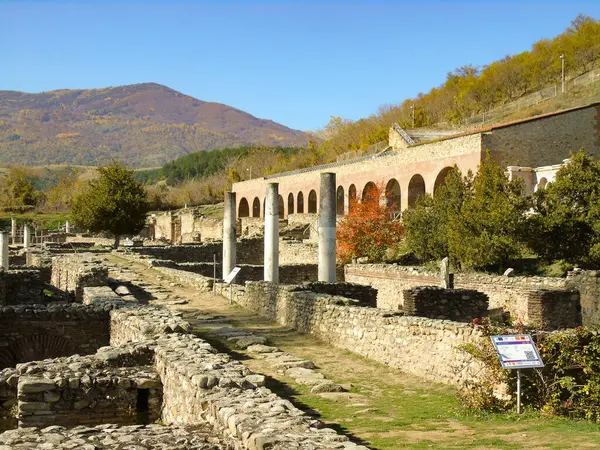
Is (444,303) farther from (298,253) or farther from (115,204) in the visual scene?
(115,204)

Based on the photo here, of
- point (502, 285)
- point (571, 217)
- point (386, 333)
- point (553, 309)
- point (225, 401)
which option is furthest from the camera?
point (571, 217)

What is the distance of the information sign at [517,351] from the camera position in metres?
7.21

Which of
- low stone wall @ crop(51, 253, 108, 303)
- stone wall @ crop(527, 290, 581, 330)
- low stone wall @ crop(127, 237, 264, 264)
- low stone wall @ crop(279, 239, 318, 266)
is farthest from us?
low stone wall @ crop(279, 239, 318, 266)

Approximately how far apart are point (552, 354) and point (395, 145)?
55.2 m

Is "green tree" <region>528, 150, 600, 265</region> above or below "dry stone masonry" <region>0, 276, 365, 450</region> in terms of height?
above

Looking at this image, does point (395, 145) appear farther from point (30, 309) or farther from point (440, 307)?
point (30, 309)

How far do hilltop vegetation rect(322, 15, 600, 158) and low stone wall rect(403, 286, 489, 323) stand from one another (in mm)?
65881

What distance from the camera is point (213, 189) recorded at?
90.7m

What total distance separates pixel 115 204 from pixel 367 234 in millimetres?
15331

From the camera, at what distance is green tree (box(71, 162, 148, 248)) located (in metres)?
39.5

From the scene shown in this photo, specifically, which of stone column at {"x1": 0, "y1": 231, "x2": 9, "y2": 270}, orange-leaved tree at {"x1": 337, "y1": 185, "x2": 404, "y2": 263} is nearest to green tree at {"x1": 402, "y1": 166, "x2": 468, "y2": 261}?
orange-leaved tree at {"x1": 337, "y1": 185, "x2": 404, "y2": 263}

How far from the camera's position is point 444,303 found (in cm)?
1457

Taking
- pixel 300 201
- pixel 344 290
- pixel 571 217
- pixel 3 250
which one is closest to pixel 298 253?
pixel 3 250

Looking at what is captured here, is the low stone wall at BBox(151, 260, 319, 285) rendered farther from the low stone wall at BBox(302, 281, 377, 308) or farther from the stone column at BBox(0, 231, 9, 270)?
the low stone wall at BBox(302, 281, 377, 308)
